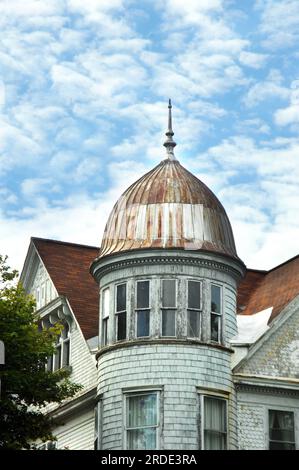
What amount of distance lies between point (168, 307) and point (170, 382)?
2.43 meters

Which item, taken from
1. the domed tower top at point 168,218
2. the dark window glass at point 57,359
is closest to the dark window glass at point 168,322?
the domed tower top at point 168,218

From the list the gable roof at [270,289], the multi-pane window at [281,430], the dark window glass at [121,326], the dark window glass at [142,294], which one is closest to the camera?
the dark window glass at [142,294]

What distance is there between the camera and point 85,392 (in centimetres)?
3962

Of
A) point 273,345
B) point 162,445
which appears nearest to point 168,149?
point 273,345

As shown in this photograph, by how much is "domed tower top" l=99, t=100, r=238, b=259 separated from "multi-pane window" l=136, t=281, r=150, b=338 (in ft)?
4.39

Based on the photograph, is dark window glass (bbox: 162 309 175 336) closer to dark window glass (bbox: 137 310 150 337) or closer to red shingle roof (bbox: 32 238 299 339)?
dark window glass (bbox: 137 310 150 337)

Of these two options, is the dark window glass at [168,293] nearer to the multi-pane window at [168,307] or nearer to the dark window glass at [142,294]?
the multi-pane window at [168,307]

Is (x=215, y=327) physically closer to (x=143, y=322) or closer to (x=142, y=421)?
(x=143, y=322)

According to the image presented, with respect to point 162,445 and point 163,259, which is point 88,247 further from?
point 162,445

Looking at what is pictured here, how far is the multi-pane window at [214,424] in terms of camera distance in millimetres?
35875

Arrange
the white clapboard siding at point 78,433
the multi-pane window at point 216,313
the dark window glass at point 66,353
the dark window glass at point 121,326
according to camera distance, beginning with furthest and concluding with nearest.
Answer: the dark window glass at point 66,353, the white clapboard siding at point 78,433, the multi-pane window at point 216,313, the dark window glass at point 121,326

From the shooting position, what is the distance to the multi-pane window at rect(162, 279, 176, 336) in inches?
1436
